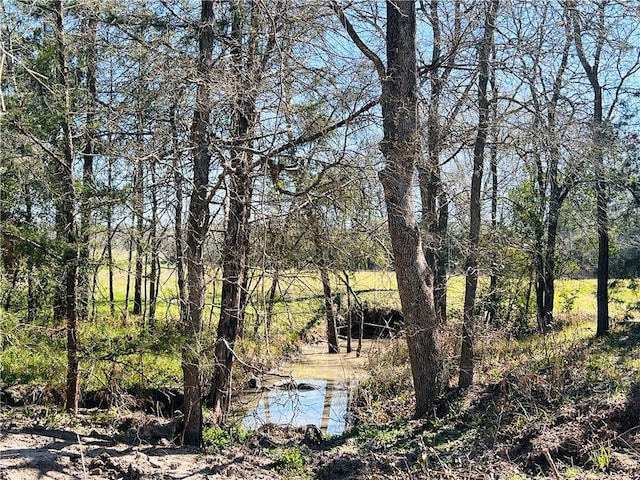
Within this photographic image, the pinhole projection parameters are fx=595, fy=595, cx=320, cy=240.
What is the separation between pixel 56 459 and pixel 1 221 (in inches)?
102

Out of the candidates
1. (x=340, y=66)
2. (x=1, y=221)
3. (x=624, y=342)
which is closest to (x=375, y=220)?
(x=340, y=66)

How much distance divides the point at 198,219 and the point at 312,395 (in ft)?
21.3

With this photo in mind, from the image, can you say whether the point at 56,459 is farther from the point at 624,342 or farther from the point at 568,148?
the point at 624,342

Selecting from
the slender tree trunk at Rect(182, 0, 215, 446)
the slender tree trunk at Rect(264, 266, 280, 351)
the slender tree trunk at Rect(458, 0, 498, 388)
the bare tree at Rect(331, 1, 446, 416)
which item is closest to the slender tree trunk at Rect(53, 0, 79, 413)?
the slender tree trunk at Rect(182, 0, 215, 446)

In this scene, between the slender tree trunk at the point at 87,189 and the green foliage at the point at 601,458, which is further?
the slender tree trunk at the point at 87,189

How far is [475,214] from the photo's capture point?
361 inches

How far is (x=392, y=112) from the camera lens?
8547 mm

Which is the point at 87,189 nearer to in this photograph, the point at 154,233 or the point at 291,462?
the point at 154,233

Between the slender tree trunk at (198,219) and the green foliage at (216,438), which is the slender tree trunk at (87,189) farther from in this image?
the green foliage at (216,438)

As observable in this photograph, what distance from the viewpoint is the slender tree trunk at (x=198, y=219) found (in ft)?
21.4

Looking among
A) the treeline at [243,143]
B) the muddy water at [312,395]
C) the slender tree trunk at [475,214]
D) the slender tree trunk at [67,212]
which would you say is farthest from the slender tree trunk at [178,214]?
the slender tree trunk at [475,214]

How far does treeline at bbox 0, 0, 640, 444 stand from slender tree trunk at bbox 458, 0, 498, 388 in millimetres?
34

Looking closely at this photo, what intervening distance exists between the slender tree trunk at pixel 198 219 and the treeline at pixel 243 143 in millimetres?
26

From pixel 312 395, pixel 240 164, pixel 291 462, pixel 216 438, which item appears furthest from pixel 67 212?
pixel 312 395
